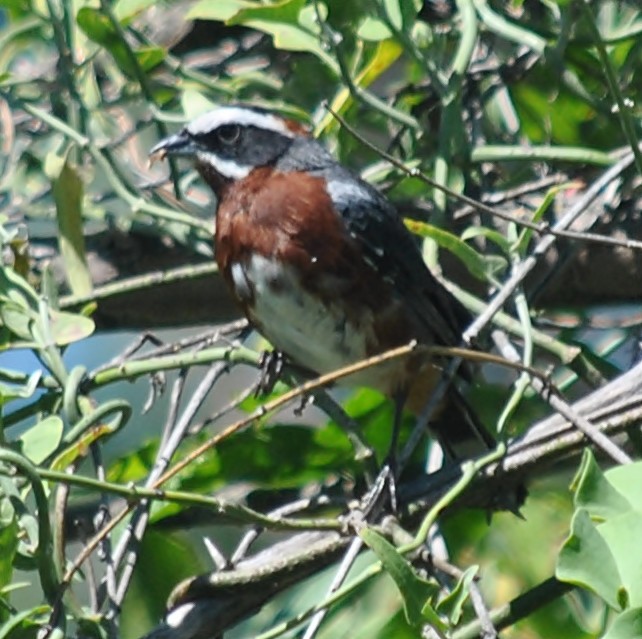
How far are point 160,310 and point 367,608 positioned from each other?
95 cm

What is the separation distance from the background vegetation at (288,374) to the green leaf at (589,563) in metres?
0.02

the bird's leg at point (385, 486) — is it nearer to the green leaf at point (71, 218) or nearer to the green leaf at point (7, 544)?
the green leaf at point (7, 544)

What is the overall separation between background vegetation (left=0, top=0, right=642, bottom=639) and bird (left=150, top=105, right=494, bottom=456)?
0.07 metres

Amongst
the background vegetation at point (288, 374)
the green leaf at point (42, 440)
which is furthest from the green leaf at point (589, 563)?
the green leaf at point (42, 440)

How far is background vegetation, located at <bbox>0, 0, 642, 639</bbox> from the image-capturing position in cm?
201

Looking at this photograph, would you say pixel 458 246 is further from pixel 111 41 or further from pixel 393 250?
pixel 111 41

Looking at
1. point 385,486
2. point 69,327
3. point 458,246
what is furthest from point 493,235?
point 69,327

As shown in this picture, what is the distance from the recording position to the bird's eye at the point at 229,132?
3.12 meters

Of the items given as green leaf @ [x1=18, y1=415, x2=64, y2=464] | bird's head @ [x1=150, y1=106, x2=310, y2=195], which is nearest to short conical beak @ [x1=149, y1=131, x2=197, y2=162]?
bird's head @ [x1=150, y1=106, x2=310, y2=195]

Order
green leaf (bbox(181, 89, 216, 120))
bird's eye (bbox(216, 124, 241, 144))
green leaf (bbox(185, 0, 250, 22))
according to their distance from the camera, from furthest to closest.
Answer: bird's eye (bbox(216, 124, 241, 144)) < green leaf (bbox(181, 89, 216, 120)) < green leaf (bbox(185, 0, 250, 22))

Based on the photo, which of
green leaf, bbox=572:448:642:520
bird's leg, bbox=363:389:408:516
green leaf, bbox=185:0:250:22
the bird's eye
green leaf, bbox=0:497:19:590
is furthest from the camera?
the bird's eye

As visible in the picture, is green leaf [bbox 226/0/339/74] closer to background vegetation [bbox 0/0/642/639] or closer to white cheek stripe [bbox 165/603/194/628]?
background vegetation [bbox 0/0/642/639]

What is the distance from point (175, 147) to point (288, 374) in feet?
1.75

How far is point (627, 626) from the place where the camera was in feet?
4.46
